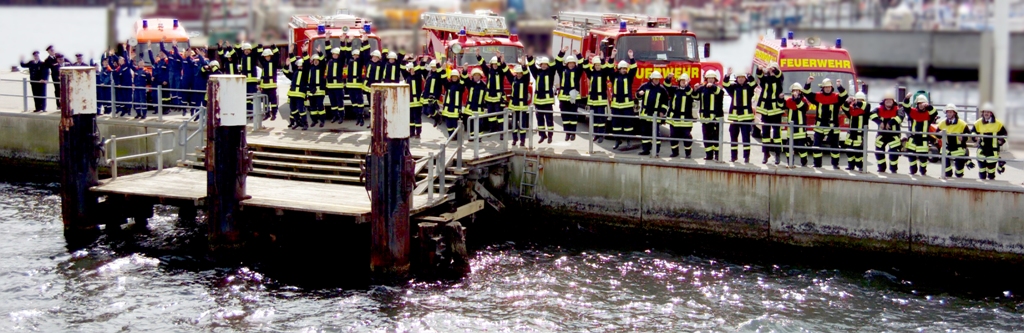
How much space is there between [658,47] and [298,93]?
6726 mm

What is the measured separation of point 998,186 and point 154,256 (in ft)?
40.9

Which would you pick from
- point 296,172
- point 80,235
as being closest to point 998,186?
point 296,172

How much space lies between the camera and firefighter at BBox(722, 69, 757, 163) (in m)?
18.4

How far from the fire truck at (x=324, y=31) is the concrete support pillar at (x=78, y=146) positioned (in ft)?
22.2

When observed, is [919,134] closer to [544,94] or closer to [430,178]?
[544,94]

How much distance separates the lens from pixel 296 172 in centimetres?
1875

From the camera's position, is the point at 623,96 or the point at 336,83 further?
the point at 336,83

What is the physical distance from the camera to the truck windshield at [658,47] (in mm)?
21656

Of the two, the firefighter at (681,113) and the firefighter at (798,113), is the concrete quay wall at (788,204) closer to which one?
the firefighter at (798,113)

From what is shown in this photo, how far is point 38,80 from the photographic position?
24109 mm

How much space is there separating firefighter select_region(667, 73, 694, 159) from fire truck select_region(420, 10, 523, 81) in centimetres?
377

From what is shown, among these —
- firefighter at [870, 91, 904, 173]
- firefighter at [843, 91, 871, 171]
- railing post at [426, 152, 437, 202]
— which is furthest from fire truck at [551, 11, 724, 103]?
railing post at [426, 152, 437, 202]

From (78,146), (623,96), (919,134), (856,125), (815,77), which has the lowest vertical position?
(78,146)

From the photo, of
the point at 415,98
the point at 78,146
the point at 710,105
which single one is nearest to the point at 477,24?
the point at 415,98
